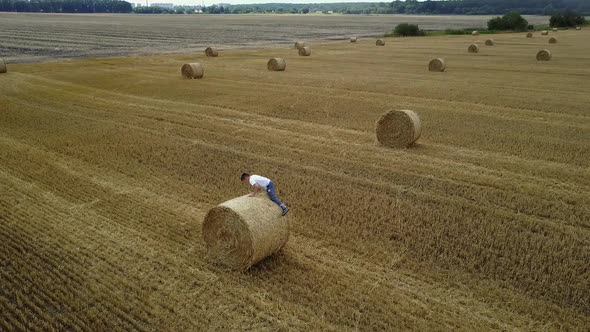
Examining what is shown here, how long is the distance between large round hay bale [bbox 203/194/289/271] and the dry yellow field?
0.29 metres

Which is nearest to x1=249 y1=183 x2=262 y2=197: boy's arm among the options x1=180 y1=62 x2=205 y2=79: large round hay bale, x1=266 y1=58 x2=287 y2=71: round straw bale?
x1=180 y1=62 x2=205 y2=79: large round hay bale

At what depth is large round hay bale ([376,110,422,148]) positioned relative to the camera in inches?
613

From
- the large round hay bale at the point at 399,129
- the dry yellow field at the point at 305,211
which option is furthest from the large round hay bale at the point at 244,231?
the large round hay bale at the point at 399,129

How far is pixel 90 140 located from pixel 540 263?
541 inches

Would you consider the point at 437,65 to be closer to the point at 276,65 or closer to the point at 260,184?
the point at 276,65

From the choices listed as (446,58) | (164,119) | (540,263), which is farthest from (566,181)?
(446,58)

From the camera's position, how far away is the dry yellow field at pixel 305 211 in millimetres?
7633

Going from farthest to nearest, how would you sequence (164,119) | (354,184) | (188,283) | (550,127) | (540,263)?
(164,119) → (550,127) → (354,184) → (540,263) → (188,283)

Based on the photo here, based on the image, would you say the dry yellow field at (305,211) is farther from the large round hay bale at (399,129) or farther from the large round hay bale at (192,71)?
the large round hay bale at (192,71)

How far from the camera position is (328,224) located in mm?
10453

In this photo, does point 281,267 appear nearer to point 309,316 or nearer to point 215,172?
point 309,316

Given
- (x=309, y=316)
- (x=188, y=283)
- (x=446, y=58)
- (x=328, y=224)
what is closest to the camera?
(x=309, y=316)

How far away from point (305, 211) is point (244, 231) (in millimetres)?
2856

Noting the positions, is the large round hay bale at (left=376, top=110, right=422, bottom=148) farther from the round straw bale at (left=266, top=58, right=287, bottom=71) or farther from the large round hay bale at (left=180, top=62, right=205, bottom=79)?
the round straw bale at (left=266, top=58, right=287, bottom=71)
